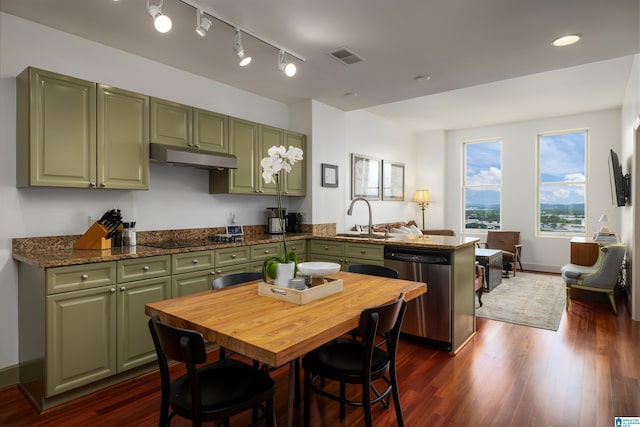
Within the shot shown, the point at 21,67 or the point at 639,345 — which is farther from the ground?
the point at 21,67

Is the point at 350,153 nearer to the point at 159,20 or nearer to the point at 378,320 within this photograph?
the point at 159,20

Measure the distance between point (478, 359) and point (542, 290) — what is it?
10.1 ft

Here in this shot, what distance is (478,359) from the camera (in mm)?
3059

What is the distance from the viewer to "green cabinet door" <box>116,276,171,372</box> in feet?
8.61

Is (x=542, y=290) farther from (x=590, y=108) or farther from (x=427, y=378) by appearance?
(x=427, y=378)

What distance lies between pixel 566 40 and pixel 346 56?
1.76 m

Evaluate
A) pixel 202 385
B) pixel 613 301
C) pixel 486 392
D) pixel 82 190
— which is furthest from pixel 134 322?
pixel 613 301

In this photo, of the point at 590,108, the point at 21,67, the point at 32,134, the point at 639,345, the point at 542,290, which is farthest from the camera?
the point at 590,108

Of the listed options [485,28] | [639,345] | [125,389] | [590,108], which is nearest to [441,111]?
[590,108]

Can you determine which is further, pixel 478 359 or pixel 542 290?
pixel 542 290

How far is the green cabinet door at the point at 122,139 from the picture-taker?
2777 millimetres

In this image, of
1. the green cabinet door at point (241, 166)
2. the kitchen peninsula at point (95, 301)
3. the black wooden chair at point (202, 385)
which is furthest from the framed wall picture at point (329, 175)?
the black wooden chair at point (202, 385)

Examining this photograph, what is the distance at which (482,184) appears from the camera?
25.1 feet

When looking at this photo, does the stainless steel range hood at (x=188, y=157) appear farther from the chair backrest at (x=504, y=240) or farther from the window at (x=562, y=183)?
the window at (x=562, y=183)
